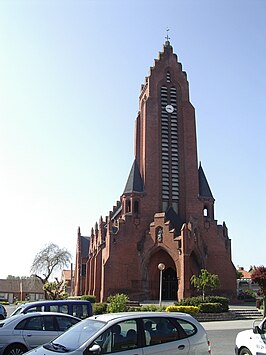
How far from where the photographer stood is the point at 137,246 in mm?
43188

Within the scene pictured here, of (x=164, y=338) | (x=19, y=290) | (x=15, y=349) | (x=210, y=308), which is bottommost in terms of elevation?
(x=19, y=290)

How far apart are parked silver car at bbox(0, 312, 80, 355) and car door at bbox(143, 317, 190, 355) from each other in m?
4.74

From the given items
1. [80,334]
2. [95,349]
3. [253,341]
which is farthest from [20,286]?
[95,349]

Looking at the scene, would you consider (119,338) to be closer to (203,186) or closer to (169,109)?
(203,186)

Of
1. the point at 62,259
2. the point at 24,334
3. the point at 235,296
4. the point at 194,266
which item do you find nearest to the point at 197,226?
the point at 194,266

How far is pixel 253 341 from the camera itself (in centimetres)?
1010

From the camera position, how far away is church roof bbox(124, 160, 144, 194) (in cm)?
4566

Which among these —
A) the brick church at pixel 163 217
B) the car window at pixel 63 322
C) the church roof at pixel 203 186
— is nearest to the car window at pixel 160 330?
the car window at pixel 63 322

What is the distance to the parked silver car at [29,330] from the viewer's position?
11.2 metres

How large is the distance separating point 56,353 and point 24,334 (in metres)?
4.79

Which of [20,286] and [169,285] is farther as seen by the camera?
[20,286]

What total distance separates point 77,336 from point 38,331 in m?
4.48

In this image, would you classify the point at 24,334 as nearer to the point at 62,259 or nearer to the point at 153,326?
the point at 153,326

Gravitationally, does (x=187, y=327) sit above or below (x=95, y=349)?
above
